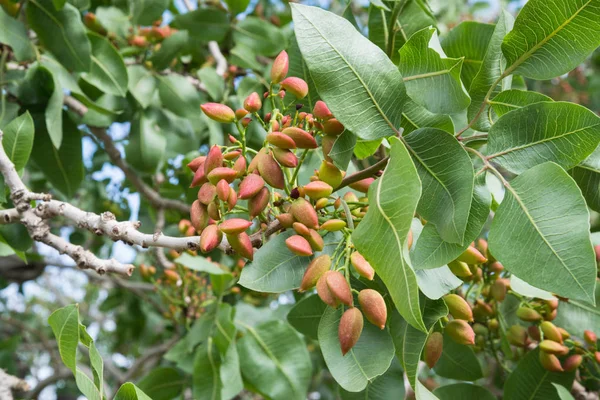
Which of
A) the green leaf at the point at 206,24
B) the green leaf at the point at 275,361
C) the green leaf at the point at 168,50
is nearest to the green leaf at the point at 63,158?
the green leaf at the point at 168,50

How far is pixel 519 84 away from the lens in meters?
1.23

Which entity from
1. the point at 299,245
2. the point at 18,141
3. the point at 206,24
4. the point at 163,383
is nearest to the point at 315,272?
the point at 299,245

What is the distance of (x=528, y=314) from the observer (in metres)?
1.10

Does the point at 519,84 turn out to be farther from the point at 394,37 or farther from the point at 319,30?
the point at 319,30

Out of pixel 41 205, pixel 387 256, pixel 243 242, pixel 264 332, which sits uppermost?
pixel 387 256

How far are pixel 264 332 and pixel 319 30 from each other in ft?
2.80

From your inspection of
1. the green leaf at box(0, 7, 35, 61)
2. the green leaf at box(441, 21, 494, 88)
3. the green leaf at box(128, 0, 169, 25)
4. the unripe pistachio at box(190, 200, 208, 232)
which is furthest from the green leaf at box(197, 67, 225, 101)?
the unripe pistachio at box(190, 200, 208, 232)

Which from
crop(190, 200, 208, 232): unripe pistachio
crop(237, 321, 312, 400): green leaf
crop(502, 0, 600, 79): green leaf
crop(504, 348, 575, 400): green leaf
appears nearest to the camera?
crop(502, 0, 600, 79): green leaf

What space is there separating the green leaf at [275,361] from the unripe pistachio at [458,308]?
49cm

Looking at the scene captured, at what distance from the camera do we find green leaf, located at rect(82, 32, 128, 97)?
4.70 ft

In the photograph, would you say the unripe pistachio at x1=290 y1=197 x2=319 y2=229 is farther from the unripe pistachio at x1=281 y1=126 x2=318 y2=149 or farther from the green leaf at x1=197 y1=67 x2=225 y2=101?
the green leaf at x1=197 y1=67 x2=225 y2=101

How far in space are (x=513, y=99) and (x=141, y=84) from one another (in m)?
1.08

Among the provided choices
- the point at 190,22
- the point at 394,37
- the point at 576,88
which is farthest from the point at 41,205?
the point at 576,88

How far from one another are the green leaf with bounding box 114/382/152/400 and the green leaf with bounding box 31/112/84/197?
812 millimetres
